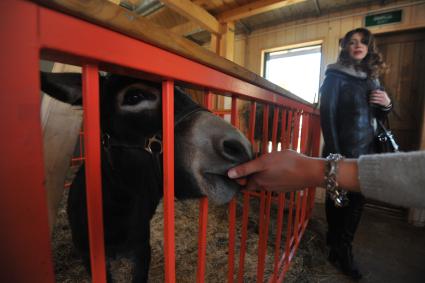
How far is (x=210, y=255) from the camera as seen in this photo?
5.55ft

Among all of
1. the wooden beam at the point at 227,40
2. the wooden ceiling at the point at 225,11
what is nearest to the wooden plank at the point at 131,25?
the wooden ceiling at the point at 225,11

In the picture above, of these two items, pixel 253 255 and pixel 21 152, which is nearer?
pixel 21 152

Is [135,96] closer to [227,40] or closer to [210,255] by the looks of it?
[210,255]

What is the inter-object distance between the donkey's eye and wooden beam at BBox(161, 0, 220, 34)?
153 cm

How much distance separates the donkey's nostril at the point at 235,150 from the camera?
567mm

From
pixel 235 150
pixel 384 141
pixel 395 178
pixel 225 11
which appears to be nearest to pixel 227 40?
pixel 225 11

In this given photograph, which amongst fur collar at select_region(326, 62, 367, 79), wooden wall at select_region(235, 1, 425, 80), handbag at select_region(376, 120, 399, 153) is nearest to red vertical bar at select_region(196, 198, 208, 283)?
fur collar at select_region(326, 62, 367, 79)

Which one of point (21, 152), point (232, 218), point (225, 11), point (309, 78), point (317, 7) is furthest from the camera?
point (309, 78)

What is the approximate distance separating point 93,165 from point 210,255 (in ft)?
5.19

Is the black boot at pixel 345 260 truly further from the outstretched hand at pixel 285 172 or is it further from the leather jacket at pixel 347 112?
the outstretched hand at pixel 285 172

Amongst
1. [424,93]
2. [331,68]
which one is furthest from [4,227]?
[424,93]

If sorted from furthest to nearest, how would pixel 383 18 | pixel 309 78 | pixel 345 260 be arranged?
pixel 309 78 → pixel 383 18 → pixel 345 260

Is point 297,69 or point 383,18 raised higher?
point 383,18

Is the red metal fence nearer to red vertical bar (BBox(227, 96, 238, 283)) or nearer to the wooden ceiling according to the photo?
red vertical bar (BBox(227, 96, 238, 283))
